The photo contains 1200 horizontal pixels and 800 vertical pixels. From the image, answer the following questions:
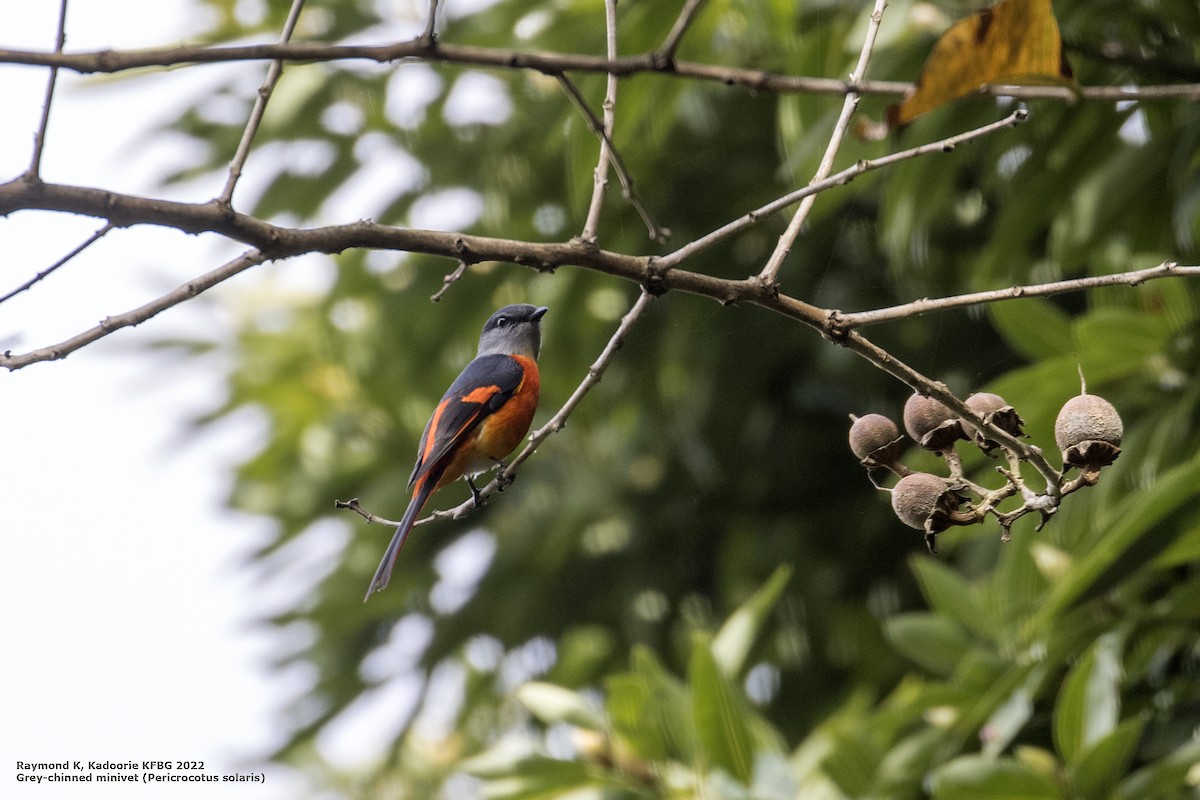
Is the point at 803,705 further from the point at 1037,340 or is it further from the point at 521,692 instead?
the point at 1037,340

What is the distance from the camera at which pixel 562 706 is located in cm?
355

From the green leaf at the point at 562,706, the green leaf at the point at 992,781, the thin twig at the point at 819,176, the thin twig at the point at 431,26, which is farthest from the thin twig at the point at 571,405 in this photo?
the green leaf at the point at 562,706

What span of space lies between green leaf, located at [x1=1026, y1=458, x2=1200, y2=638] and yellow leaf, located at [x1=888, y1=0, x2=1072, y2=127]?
Answer: 1360 millimetres

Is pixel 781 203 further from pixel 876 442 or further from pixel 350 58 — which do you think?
pixel 350 58

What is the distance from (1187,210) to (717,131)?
2.38 metres

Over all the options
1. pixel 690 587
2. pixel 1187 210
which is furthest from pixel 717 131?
pixel 1187 210

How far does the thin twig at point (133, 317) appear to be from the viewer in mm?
1356

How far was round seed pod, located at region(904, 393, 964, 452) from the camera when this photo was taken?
1485 millimetres

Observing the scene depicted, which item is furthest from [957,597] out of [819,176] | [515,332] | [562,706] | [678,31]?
[678,31]

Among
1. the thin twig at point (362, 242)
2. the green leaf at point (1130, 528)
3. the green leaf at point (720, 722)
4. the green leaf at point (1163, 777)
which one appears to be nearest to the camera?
the thin twig at point (362, 242)

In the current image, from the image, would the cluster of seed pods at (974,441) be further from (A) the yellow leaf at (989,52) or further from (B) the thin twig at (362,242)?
(A) the yellow leaf at (989,52)

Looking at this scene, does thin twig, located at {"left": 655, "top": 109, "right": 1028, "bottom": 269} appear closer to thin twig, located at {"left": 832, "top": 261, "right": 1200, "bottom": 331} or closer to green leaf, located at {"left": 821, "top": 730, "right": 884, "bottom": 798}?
thin twig, located at {"left": 832, "top": 261, "right": 1200, "bottom": 331}

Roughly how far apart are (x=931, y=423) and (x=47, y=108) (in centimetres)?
122

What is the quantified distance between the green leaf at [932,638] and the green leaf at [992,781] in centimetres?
65
